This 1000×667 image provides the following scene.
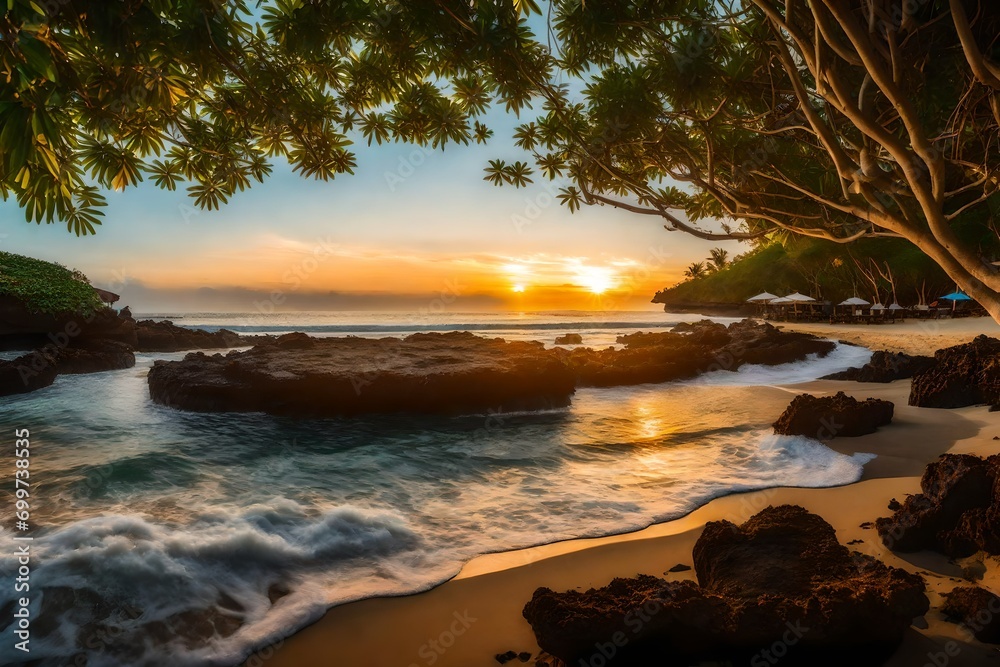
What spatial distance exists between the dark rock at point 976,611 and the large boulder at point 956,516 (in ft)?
2.47

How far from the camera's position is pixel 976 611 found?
255cm

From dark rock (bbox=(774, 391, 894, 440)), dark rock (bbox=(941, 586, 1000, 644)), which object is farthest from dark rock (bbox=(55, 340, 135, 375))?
dark rock (bbox=(941, 586, 1000, 644))

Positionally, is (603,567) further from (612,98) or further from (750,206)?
(612,98)

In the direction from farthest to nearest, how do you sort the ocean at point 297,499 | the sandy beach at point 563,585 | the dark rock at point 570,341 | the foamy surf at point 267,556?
1. the dark rock at point 570,341
2. the ocean at point 297,499
3. the foamy surf at point 267,556
4. the sandy beach at point 563,585

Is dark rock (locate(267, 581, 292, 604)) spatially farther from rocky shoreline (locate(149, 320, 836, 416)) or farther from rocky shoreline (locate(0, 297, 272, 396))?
rocky shoreline (locate(0, 297, 272, 396))

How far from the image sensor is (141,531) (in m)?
4.08

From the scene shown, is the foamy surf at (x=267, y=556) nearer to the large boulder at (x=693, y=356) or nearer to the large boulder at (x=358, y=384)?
the large boulder at (x=358, y=384)

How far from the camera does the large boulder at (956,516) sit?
3.29 meters

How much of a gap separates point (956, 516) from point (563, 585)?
280 centimetres

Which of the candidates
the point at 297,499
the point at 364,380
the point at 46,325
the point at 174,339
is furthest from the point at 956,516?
the point at 174,339

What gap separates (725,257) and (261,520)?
72.7 metres

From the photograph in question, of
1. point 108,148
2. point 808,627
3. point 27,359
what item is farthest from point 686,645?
point 27,359

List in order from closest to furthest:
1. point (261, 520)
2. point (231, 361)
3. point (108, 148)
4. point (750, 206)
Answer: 1. point (108, 148)
2. point (261, 520)
3. point (750, 206)
4. point (231, 361)

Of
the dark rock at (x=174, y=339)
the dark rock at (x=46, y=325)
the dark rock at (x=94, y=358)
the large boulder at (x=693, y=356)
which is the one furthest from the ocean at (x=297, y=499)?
the dark rock at (x=174, y=339)
